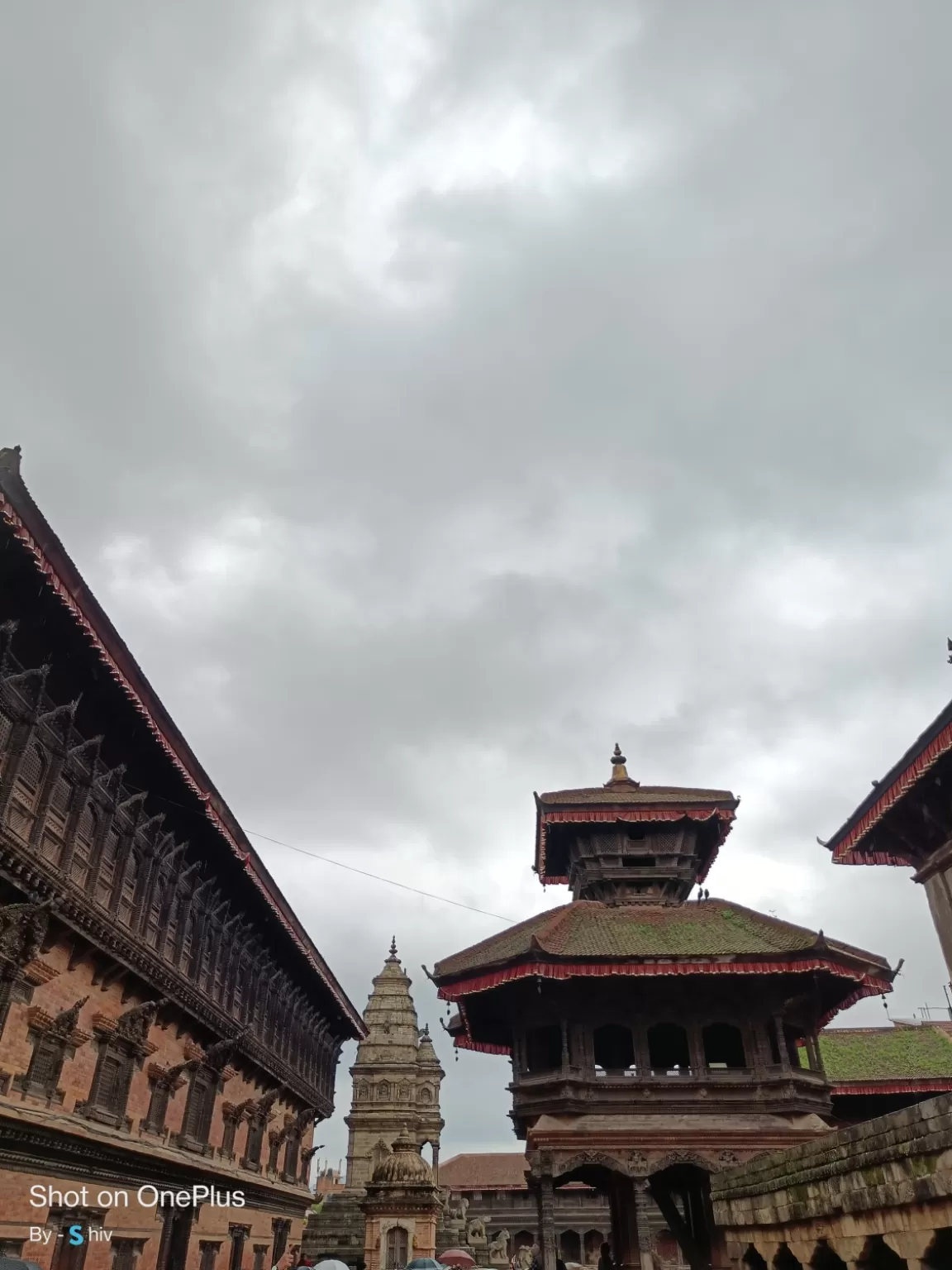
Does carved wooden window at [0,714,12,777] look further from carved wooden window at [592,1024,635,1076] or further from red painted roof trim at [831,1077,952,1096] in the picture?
red painted roof trim at [831,1077,952,1096]

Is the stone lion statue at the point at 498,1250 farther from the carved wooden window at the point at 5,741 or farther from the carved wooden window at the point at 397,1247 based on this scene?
the carved wooden window at the point at 5,741

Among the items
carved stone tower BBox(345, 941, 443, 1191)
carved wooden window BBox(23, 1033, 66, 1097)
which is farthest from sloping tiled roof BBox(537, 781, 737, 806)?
carved stone tower BBox(345, 941, 443, 1191)

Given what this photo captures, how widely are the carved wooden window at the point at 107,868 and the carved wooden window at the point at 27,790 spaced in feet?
8.36

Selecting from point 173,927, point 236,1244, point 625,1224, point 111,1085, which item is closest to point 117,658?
point 173,927

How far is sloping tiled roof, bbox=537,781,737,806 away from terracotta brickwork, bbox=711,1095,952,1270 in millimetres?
13138

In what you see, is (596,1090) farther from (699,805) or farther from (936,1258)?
(936,1258)

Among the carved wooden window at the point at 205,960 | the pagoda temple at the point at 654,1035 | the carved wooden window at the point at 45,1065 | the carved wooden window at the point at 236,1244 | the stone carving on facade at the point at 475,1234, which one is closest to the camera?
the carved wooden window at the point at 45,1065

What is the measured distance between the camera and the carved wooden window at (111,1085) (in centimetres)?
1630

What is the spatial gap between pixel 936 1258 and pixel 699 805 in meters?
17.0

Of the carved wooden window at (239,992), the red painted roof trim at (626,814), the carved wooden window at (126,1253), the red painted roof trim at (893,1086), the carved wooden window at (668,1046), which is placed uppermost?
the red painted roof trim at (626,814)

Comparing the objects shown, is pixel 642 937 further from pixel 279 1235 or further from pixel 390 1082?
pixel 390 1082

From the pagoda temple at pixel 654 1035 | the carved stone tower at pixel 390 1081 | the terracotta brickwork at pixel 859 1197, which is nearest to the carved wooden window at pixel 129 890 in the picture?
the pagoda temple at pixel 654 1035

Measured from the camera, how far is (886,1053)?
2748cm

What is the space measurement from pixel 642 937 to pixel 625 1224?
21.3ft
